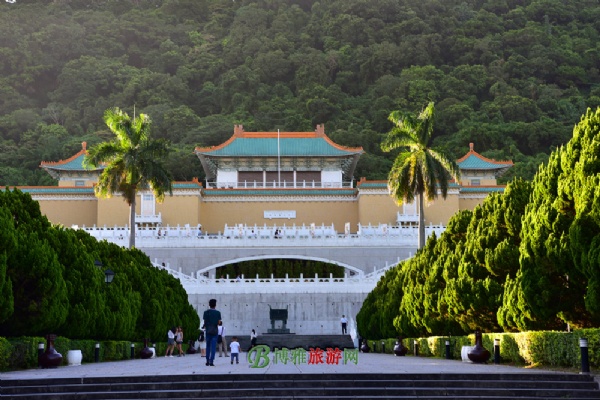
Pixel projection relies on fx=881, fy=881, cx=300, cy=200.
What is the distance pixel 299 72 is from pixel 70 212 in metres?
43.9

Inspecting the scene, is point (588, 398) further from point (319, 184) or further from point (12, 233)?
point (319, 184)

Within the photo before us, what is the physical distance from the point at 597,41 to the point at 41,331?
9598 cm

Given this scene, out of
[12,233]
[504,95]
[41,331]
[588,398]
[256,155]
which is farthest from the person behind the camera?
[504,95]

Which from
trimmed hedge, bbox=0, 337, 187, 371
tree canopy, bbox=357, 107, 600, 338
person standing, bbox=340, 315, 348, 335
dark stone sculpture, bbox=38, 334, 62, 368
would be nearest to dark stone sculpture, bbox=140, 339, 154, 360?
trimmed hedge, bbox=0, 337, 187, 371

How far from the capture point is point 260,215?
5891cm

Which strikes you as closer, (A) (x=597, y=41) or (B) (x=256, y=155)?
(B) (x=256, y=155)

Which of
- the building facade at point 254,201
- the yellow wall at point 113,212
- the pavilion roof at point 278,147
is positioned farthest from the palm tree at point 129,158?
the pavilion roof at point 278,147

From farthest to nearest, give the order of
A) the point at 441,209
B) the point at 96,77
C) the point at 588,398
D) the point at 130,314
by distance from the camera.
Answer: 1. the point at 96,77
2. the point at 441,209
3. the point at 130,314
4. the point at 588,398

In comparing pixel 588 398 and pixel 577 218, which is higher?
pixel 577 218

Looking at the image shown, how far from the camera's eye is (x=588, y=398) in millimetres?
12047

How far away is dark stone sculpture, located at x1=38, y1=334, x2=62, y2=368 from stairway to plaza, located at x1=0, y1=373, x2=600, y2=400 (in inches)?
189

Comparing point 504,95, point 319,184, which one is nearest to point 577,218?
point 319,184

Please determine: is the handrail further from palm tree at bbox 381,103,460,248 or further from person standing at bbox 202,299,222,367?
person standing at bbox 202,299,222,367

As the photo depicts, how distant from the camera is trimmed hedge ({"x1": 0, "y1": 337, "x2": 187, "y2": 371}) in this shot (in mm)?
16578
